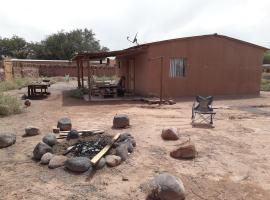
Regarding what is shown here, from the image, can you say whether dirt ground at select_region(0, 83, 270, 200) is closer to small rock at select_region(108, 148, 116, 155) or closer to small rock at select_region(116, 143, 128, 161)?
small rock at select_region(116, 143, 128, 161)

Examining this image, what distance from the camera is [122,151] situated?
4949mm

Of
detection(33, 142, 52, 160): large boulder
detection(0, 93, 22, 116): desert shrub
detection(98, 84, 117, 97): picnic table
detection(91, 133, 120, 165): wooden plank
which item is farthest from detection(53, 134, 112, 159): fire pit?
detection(98, 84, 117, 97): picnic table

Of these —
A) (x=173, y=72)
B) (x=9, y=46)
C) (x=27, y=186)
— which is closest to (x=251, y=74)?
(x=173, y=72)

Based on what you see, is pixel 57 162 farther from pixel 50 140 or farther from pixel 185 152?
pixel 185 152

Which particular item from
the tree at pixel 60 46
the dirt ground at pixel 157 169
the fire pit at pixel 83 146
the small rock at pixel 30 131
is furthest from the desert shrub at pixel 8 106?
the tree at pixel 60 46

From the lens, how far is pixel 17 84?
20.4m

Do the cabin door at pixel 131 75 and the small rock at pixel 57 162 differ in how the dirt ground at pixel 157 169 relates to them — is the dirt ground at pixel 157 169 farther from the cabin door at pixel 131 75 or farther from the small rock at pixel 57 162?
the cabin door at pixel 131 75

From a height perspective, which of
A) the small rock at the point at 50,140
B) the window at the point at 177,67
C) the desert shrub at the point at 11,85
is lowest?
the small rock at the point at 50,140

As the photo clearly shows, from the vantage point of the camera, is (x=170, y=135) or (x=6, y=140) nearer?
(x=6, y=140)

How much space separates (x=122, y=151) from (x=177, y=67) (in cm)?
1059

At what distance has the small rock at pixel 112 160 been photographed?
461 centimetres

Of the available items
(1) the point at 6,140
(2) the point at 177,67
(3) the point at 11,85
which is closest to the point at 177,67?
(2) the point at 177,67

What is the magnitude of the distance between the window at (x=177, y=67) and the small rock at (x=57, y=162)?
10720 millimetres

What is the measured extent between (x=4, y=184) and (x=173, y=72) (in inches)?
463
